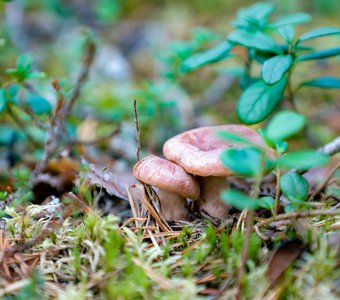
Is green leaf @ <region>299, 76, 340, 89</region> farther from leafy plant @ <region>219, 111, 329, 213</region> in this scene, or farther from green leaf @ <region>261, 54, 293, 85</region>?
leafy plant @ <region>219, 111, 329, 213</region>

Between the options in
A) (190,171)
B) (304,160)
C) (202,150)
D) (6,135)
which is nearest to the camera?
(304,160)

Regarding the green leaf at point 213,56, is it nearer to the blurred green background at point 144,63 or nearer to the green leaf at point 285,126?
the blurred green background at point 144,63

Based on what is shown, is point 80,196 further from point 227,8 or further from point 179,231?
point 227,8

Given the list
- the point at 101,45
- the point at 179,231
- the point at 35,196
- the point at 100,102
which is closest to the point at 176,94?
the point at 100,102

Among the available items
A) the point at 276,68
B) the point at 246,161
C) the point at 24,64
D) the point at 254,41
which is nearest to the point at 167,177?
the point at 246,161

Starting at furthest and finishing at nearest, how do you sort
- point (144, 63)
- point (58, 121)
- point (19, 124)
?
point (144, 63) → point (19, 124) → point (58, 121)

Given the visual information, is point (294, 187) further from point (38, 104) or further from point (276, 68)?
point (38, 104)

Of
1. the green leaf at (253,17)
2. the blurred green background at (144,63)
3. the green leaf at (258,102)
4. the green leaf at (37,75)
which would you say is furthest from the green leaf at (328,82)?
the green leaf at (37,75)
